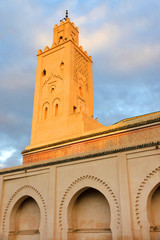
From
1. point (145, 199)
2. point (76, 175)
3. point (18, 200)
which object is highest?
point (76, 175)

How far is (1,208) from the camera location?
8.44 metres

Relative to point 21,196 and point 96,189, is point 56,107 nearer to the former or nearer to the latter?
point 21,196

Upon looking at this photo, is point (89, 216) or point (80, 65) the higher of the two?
point (80, 65)

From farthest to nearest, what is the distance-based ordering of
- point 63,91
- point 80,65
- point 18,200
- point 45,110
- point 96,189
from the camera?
1. point 80,65
2. point 45,110
3. point 63,91
4. point 18,200
5. point 96,189

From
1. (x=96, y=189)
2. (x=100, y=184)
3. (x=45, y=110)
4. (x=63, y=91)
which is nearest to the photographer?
(x=100, y=184)

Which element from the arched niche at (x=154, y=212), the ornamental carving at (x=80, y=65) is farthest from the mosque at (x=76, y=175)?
the ornamental carving at (x=80, y=65)

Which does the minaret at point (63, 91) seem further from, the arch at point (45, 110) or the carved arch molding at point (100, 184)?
the carved arch molding at point (100, 184)

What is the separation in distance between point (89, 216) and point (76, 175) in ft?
3.98

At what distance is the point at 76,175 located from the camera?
23.2ft

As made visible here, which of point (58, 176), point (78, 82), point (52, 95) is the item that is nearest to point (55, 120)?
point (52, 95)

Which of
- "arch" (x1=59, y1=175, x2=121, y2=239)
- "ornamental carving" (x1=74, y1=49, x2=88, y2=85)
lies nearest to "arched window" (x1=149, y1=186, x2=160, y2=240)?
"arch" (x1=59, y1=175, x2=121, y2=239)

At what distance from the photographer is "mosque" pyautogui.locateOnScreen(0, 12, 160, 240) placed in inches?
232

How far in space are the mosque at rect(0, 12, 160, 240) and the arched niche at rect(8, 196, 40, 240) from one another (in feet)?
0.07

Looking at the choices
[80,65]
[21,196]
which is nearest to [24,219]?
[21,196]
